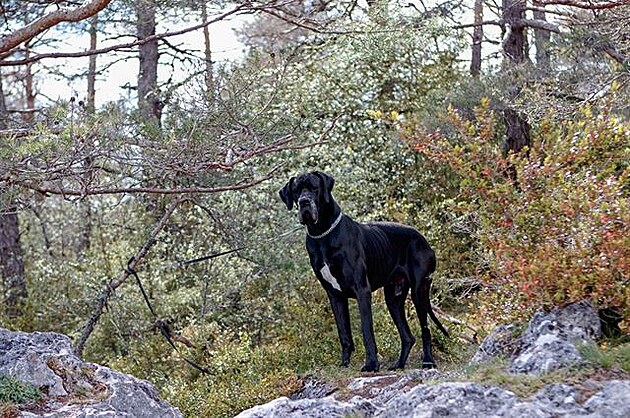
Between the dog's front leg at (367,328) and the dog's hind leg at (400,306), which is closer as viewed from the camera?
the dog's front leg at (367,328)

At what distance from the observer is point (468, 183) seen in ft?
20.4

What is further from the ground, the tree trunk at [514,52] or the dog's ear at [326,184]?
the tree trunk at [514,52]

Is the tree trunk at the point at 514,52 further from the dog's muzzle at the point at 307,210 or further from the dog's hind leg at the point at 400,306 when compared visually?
the dog's muzzle at the point at 307,210

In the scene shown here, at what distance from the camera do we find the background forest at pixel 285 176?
5.59 meters

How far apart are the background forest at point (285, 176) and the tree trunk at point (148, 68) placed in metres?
0.05

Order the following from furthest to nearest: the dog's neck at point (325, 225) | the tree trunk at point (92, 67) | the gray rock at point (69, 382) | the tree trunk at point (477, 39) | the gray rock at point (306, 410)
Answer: the tree trunk at point (477, 39) → the tree trunk at point (92, 67) → the dog's neck at point (325, 225) → the gray rock at point (69, 382) → the gray rock at point (306, 410)

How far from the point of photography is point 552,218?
551 cm

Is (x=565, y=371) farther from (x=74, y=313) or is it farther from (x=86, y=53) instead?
(x=74, y=313)

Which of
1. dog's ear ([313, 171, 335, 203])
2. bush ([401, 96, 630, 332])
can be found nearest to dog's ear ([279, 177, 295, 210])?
dog's ear ([313, 171, 335, 203])

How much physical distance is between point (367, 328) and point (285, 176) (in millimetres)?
3991

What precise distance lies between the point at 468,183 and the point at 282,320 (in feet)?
10.8

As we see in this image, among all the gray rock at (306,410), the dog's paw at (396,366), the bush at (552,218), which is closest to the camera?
the gray rock at (306,410)

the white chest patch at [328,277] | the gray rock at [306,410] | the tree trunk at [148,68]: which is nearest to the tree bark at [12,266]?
the tree trunk at [148,68]

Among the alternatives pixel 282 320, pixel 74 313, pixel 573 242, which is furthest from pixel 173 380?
pixel 573 242
